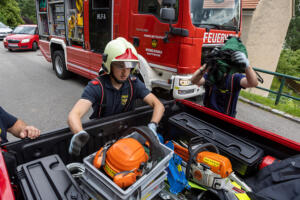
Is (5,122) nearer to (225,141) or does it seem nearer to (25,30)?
(225,141)

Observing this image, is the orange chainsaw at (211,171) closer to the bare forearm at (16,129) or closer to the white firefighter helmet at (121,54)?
the white firefighter helmet at (121,54)

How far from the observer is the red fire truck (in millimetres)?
3707

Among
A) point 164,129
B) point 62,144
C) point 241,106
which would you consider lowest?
point 241,106

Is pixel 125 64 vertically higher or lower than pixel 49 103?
higher

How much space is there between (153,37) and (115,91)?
7.56 feet

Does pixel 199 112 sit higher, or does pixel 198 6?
pixel 198 6

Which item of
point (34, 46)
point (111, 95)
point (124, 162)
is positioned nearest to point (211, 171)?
point (124, 162)

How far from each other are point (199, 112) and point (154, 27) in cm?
221

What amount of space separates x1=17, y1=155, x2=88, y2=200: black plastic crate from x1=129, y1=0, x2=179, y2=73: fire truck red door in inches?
118

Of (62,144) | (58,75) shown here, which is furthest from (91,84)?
(58,75)

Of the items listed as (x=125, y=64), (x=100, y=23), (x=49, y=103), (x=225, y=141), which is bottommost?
(x=49, y=103)

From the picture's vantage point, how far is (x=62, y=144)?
5.44ft

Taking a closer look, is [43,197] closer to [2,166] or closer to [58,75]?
[2,166]

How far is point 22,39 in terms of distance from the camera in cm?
1331
